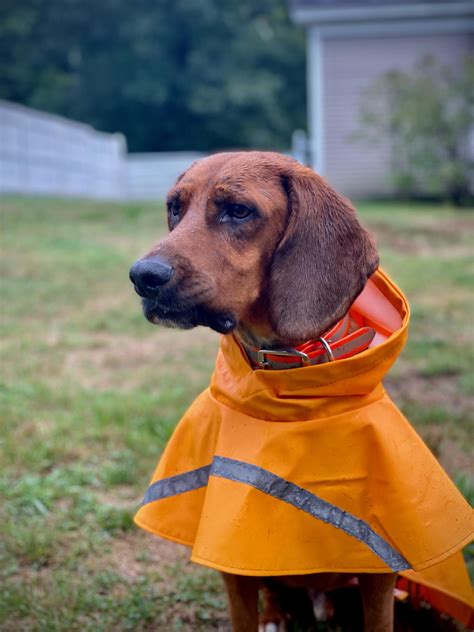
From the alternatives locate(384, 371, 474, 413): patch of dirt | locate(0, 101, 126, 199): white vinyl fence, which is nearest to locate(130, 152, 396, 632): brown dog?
locate(384, 371, 474, 413): patch of dirt

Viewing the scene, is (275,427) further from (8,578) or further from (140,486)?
(140,486)

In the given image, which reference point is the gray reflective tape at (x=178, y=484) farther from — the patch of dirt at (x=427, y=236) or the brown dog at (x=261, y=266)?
the patch of dirt at (x=427, y=236)

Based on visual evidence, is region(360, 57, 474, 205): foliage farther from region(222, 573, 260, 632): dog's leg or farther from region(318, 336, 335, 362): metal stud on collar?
region(222, 573, 260, 632): dog's leg

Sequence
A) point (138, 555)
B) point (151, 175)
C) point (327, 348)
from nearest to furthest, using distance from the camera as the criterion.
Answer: point (327, 348), point (138, 555), point (151, 175)

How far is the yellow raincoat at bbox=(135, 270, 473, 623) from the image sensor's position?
224 cm

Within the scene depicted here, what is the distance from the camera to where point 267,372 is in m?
2.28

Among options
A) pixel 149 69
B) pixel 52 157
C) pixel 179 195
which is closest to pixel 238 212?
pixel 179 195

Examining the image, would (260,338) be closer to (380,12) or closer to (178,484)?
(178,484)

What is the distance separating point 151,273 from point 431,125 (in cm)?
1287

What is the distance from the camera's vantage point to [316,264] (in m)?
2.37

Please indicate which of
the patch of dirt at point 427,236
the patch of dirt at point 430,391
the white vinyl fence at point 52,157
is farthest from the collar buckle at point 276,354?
the white vinyl fence at point 52,157

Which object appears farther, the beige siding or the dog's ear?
the beige siding

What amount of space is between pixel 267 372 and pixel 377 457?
1.39 ft

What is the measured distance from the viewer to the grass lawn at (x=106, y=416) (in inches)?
116
